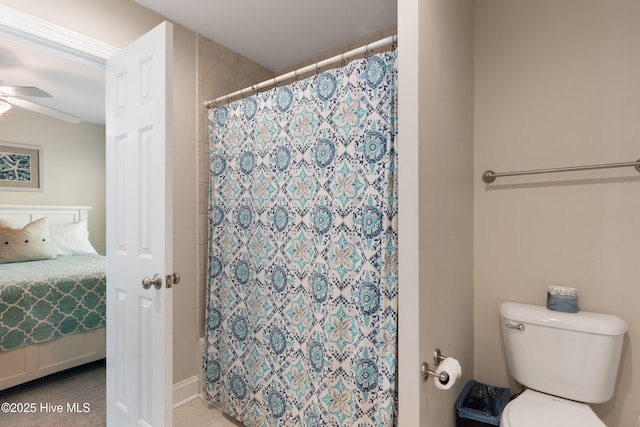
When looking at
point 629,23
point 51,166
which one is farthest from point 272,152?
point 51,166

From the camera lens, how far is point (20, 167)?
4.08m

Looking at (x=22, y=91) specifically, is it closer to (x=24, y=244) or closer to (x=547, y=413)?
(x=24, y=244)

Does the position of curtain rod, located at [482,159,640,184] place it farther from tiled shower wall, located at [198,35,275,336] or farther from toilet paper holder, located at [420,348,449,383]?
tiled shower wall, located at [198,35,275,336]

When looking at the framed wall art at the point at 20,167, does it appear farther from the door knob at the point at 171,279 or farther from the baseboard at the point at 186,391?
the door knob at the point at 171,279

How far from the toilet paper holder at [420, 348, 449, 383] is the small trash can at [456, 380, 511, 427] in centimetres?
35

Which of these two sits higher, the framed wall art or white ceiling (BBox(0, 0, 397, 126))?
white ceiling (BBox(0, 0, 397, 126))

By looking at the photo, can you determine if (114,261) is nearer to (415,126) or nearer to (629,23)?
(415,126)

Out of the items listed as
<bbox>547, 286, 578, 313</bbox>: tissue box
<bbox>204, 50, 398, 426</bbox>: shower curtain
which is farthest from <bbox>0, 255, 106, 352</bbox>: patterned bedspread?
<bbox>547, 286, 578, 313</bbox>: tissue box

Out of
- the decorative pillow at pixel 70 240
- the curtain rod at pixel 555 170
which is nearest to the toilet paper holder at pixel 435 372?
the curtain rod at pixel 555 170

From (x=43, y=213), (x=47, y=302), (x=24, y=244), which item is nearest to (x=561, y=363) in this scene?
(x=47, y=302)

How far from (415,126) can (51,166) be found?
5020 mm

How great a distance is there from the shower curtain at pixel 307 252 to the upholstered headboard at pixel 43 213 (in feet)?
11.1

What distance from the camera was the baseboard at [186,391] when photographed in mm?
2104

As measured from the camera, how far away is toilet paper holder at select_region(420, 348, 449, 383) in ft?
3.95
